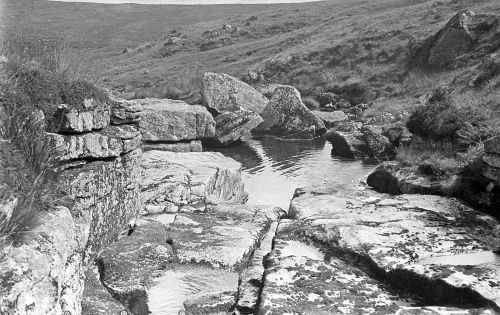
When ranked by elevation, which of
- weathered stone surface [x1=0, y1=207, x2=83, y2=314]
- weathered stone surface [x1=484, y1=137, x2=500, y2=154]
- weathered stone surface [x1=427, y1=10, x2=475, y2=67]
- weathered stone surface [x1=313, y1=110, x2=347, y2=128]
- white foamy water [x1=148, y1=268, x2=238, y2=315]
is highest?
weathered stone surface [x1=427, y1=10, x2=475, y2=67]

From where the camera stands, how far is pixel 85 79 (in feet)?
48.4

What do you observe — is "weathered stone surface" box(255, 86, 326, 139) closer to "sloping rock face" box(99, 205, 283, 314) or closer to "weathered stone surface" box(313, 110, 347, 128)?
"weathered stone surface" box(313, 110, 347, 128)

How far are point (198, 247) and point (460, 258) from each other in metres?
7.22

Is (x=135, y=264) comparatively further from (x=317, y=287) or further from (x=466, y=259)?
(x=466, y=259)

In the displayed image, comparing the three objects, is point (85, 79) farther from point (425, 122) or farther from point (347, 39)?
point (347, 39)

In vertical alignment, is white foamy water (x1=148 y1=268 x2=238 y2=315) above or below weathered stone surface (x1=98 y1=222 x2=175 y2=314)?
below

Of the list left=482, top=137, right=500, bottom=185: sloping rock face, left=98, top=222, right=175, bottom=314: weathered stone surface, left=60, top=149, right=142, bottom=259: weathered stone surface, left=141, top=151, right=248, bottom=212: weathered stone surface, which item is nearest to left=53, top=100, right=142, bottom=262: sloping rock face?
left=60, top=149, right=142, bottom=259: weathered stone surface

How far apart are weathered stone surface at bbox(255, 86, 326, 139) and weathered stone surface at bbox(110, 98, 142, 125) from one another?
26663 mm

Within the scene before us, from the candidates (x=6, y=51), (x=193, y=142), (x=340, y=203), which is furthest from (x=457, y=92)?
(x=6, y=51)

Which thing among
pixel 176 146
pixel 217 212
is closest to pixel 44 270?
pixel 217 212

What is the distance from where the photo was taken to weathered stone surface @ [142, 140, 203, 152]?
109 ft

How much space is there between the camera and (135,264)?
13.9 metres

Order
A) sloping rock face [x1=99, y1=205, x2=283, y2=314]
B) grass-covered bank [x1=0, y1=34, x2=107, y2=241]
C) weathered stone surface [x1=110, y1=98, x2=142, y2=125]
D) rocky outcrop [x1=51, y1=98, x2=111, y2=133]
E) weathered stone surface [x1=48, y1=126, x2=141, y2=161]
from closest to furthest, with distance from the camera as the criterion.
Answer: grass-covered bank [x1=0, y1=34, x2=107, y2=241] → sloping rock face [x1=99, y1=205, x2=283, y2=314] → weathered stone surface [x1=48, y1=126, x2=141, y2=161] → rocky outcrop [x1=51, y1=98, x2=111, y2=133] → weathered stone surface [x1=110, y1=98, x2=142, y2=125]

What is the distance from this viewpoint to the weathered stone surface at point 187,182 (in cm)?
1980
